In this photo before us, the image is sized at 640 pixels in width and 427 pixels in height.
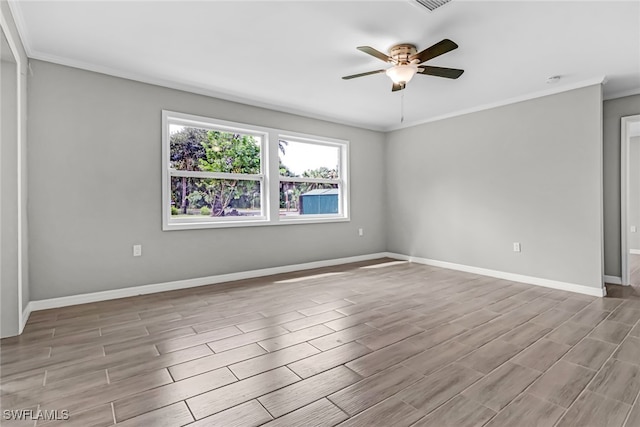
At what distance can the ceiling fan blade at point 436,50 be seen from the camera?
7.89 feet

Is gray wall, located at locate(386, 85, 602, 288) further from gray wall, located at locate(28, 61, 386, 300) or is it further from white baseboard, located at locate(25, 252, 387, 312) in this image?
gray wall, located at locate(28, 61, 386, 300)

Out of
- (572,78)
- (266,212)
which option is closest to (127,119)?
(266,212)

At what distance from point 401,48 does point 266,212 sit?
2794 mm

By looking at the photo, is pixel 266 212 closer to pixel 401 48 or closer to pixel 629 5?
pixel 401 48

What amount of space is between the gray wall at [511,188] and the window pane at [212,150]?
2.77m

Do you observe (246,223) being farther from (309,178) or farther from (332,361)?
(332,361)

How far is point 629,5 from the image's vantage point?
2.25 meters

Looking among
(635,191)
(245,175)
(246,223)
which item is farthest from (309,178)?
(635,191)

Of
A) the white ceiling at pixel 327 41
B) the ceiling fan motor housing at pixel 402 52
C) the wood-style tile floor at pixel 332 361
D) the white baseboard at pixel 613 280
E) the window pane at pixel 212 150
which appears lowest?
the wood-style tile floor at pixel 332 361

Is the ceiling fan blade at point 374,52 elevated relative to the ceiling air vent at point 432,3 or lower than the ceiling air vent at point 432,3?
lower

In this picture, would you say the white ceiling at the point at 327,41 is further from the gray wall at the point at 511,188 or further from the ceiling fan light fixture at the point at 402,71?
the gray wall at the point at 511,188

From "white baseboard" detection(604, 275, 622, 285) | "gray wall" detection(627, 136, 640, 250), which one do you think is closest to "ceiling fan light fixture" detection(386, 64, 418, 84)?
"white baseboard" detection(604, 275, 622, 285)

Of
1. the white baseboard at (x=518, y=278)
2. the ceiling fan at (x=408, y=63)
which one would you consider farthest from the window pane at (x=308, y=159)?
the ceiling fan at (x=408, y=63)

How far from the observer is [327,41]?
9.11ft
